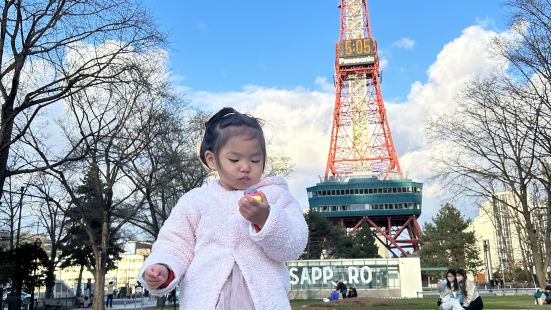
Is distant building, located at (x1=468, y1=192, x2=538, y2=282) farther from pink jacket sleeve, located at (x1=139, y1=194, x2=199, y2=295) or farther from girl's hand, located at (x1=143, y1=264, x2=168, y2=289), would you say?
girl's hand, located at (x1=143, y1=264, x2=168, y2=289)

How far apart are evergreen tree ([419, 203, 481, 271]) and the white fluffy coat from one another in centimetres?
5097

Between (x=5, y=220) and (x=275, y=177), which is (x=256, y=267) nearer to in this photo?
(x=275, y=177)

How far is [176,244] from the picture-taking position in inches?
94.1

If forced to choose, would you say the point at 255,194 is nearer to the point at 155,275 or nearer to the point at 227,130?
the point at 227,130

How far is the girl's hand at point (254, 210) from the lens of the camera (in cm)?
209

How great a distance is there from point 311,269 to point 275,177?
29.4 m

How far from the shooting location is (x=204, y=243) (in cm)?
239

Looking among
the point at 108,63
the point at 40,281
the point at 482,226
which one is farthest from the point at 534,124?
the point at 482,226

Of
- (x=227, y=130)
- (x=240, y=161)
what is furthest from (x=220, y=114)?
(x=240, y=161)

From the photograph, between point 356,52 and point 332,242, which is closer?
point 332,242

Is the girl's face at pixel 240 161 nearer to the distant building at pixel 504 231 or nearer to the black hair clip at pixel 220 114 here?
the black hair clip at pixel 220 114

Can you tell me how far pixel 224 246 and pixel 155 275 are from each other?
331mm

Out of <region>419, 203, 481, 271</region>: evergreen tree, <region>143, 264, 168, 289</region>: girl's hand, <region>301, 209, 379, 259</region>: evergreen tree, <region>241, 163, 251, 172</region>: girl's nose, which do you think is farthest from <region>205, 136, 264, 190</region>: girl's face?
<region>419, 203, 481, 271</region>: evergreen tree

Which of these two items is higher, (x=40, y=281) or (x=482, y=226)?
(x=482, y=226)
